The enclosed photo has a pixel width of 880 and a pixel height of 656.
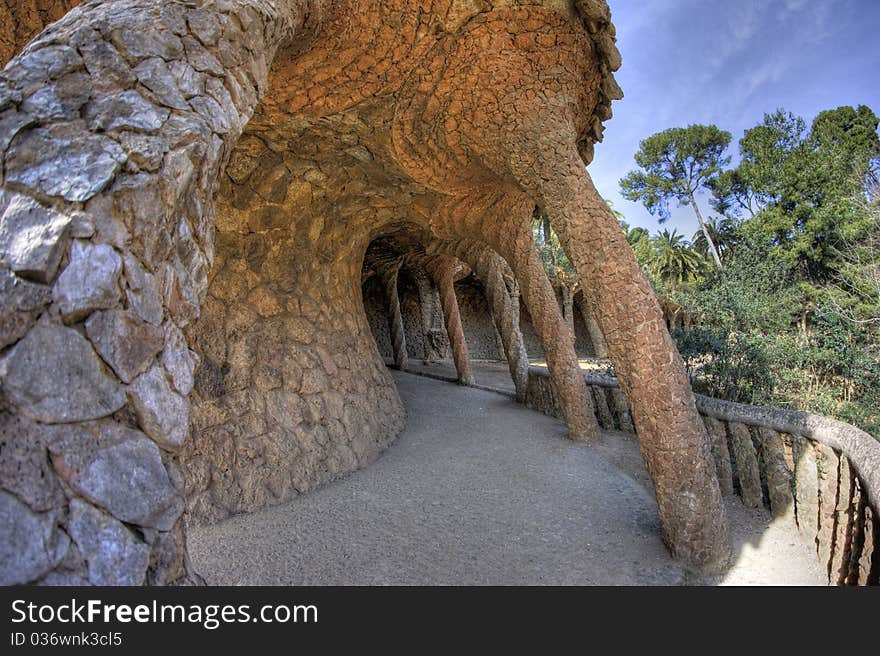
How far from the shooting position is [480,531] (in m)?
3.28

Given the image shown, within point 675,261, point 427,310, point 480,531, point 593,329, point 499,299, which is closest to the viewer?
point 480,531

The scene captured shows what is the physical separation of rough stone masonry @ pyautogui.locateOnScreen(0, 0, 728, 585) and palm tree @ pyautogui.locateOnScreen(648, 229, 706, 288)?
16.5m

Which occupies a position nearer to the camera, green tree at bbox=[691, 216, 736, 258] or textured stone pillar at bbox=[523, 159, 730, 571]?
textured stone pillar at bbox=[523, 159, 730, 571]

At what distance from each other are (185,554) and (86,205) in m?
1.01

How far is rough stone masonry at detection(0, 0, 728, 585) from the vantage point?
3.76ft

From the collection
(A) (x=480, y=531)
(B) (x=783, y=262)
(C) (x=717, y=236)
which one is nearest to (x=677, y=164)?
(C) (x=717, y=236)

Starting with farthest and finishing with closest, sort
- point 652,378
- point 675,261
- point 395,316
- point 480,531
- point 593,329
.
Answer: point 675,261
point 593,329
point 395,316
point 480,531
point 652,378

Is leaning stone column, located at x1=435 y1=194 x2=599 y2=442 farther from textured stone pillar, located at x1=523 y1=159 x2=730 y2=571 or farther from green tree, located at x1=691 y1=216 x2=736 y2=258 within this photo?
green tree, located at x1=691 y1=216 x2=736 y2=258

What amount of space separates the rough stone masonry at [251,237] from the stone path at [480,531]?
0.32 metres

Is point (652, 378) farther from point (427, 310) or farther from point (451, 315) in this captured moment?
point (427, 310)

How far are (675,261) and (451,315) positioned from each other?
653 inches

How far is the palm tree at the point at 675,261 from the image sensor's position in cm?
2092

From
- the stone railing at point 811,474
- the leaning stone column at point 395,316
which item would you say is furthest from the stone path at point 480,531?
the leaning stone column at point 395,316

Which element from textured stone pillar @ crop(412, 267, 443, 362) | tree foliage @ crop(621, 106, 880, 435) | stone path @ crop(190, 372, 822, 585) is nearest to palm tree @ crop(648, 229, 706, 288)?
tree foliage @ crop(621, 106, 880, 435)
